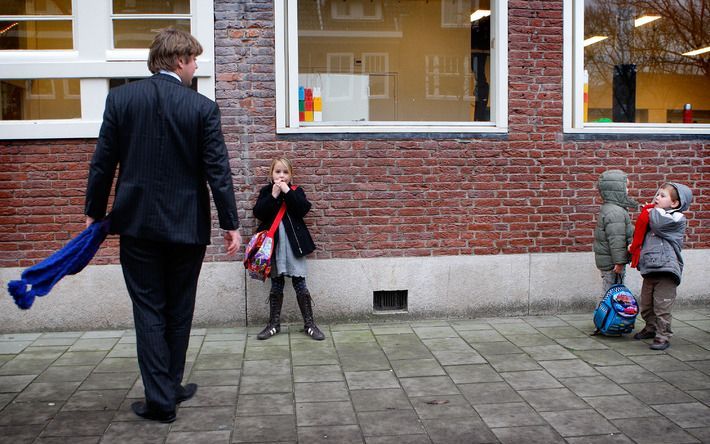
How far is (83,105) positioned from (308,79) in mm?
2187

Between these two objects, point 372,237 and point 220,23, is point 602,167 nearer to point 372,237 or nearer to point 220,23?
point 372,237

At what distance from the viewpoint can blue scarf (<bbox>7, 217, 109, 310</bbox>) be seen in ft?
14.5

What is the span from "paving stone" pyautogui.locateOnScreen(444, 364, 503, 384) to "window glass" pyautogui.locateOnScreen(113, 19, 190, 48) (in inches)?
164

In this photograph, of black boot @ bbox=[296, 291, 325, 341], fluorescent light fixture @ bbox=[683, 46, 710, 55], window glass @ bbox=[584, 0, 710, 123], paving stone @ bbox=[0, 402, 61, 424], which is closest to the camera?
paving stone @ bbox=[0, 402, 61, 424]

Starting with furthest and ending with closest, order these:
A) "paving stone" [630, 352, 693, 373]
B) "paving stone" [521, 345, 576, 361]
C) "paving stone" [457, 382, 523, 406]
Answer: "paving stone" [521, 345, 576, 361]
"paving stone" [630, 352, 693, 373]
"paving stone" [457, 382, 523, 406]

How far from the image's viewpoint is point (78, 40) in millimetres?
7074

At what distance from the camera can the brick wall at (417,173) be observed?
6.99 metres

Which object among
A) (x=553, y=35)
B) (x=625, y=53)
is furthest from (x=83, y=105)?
(x=625, y=53)

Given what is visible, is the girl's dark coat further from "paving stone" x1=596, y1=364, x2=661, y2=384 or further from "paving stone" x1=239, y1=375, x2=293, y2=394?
"paving stone" x1=596, y1=364, x2=661, y2=384

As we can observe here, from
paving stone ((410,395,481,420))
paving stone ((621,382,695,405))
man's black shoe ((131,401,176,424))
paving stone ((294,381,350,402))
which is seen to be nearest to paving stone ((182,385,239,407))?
man's black shoe ((131,401,176,424))

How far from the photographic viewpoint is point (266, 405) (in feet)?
16.2

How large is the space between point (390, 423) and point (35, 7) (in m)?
5.38

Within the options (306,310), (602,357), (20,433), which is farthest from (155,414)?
(602,357)

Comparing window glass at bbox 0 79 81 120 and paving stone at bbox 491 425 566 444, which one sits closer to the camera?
paving stone at bbox 491 425 566 444
